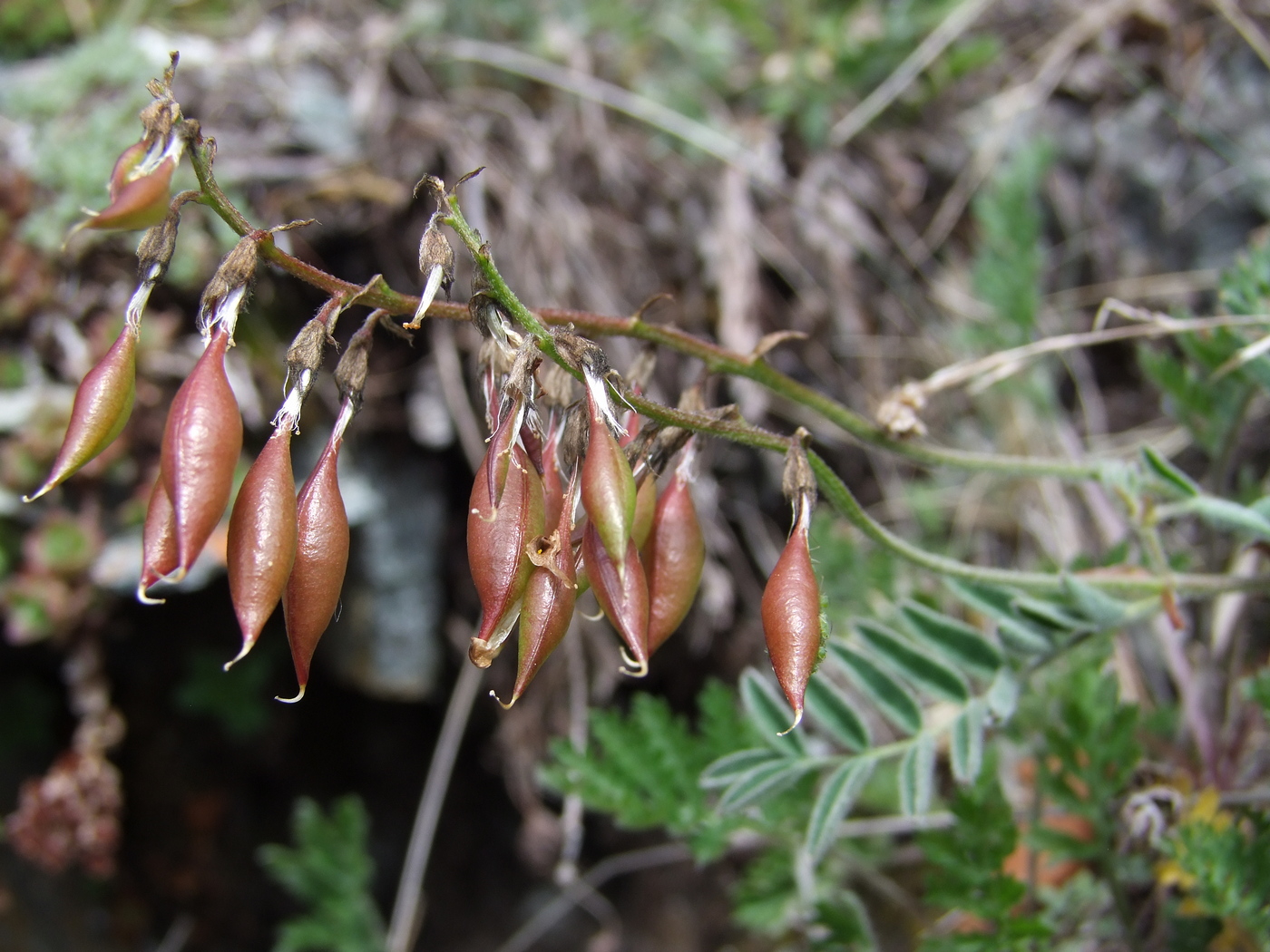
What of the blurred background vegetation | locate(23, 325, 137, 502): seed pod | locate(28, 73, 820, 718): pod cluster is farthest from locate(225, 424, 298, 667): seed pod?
the blurred background vegetation

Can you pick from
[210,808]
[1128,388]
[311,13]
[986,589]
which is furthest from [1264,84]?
[210,808]

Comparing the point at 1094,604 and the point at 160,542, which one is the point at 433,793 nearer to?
the point at 160,542

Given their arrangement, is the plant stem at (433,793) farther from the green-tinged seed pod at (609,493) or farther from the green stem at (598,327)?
the green-tinged seed pod at (609,493)

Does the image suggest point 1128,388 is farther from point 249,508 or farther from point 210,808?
point 210,808

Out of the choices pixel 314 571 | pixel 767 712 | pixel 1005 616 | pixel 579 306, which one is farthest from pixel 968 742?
pixel 579 306

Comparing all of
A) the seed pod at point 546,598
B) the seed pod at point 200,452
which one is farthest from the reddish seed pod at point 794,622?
the seed pod at point 200,452
